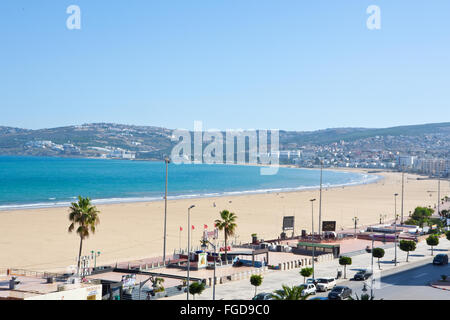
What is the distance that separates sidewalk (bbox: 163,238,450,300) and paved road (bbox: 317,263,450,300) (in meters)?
1.25

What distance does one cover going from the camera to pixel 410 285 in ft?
93.6

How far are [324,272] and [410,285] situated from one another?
6679 millimetres

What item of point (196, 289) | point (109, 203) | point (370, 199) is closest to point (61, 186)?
point (109, 203)

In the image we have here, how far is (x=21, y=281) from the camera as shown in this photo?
1081 inches

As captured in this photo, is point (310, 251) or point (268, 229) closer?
point (310, 251)

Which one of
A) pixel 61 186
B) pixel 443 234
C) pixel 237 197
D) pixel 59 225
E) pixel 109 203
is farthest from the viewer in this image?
pixel 61 186

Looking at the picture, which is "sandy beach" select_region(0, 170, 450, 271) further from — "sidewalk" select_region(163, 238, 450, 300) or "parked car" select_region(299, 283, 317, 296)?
"parked car" select_region(299, 283, 317, 296)

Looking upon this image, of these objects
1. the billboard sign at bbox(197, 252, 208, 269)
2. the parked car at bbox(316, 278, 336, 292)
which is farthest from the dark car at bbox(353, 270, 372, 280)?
the billboard sign at bbox(197, 252, 208, 269)

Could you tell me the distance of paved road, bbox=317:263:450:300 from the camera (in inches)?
999

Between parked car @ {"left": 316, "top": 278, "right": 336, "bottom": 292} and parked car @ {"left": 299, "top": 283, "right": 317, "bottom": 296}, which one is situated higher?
parked car @ {"left": 299, "top": 283, "right": 317, "bottom": 296}

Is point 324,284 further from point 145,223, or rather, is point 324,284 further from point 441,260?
point 145,223
